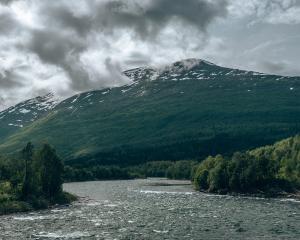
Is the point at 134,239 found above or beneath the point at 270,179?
beneath

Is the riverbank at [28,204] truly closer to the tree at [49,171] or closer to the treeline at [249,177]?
the tree at [49,171]

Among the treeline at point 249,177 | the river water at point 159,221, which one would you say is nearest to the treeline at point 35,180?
the river water at point 159,221

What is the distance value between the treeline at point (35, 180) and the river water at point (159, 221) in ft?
26.3

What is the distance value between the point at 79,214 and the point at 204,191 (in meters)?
87.8

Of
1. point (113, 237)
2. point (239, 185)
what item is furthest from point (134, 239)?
point (239, 185)

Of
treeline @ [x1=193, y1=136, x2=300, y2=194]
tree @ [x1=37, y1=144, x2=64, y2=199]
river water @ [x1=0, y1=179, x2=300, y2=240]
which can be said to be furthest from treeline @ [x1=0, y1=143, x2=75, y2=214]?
treeline @ [x1=193, y1=136, x2=300, y2=194]

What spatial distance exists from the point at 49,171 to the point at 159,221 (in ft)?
182

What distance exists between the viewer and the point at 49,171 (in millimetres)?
147125

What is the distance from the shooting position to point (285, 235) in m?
85.8

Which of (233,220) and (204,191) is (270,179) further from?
(233,220)

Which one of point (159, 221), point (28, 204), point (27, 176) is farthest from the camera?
point (27, 176)

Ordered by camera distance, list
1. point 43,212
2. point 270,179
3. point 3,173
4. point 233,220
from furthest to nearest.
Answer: point 270,179, point 3,173, point 43,212, point 233,220

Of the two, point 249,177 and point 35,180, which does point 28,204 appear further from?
point 249,177

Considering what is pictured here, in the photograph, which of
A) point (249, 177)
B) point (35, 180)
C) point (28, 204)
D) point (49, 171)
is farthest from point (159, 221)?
point (249, 177)
